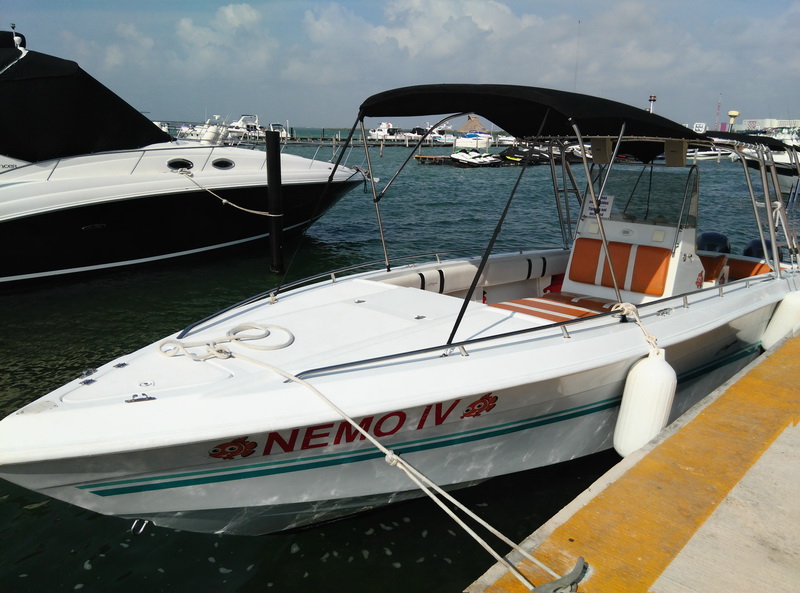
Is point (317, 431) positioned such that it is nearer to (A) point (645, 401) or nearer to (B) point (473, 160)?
(A) point (645, 401)

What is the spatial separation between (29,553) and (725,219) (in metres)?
20.3

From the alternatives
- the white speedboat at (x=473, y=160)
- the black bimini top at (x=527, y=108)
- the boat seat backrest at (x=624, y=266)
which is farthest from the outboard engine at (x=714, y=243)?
the white speedboat at (x=473, y=160)

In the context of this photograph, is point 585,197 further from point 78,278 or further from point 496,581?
point 78,278

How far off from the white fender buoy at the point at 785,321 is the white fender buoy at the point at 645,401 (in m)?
2.78

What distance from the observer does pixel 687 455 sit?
3844 millimetres

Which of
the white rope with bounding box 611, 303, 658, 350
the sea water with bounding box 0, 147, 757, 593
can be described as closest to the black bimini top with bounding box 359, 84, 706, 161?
the white rope with bounding box 611, 303, 658, 350

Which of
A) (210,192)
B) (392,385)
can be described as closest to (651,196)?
(392,385)

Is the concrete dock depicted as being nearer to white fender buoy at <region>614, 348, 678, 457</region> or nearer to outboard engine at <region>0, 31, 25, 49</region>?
white fender buoy at <region>614, 348, 678, 457</region>

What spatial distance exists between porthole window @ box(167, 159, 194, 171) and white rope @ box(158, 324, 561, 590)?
7991 millimetres

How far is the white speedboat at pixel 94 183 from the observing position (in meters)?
9.66

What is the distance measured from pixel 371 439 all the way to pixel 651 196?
413 cm

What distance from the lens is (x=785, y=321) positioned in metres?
6.18

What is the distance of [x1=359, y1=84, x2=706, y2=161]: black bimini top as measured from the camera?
4017 mm

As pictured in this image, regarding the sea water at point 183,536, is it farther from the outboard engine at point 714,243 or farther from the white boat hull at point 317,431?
the outboard engine at point 714,243
